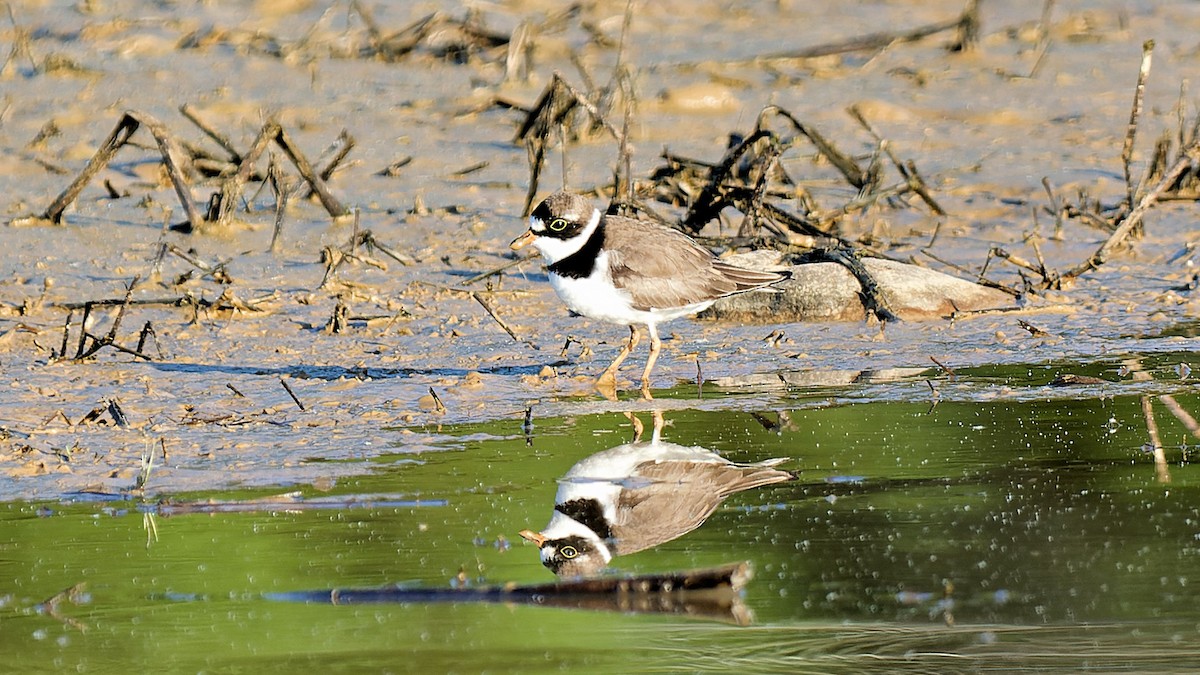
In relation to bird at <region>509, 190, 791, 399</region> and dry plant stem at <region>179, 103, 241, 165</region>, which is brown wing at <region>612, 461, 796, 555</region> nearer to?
bird at <region>509, 190, 791, 399</region>

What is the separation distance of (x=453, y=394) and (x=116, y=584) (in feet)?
9.05

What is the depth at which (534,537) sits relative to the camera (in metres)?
5.24

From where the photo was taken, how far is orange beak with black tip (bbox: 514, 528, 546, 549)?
5.20m

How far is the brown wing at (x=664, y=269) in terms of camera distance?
7.53 metres

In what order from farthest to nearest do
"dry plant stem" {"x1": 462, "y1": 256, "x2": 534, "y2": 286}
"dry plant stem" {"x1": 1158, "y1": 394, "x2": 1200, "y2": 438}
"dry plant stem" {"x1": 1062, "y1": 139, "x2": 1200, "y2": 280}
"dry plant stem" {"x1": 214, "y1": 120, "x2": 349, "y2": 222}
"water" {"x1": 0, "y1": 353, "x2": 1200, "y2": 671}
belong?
"dry plant stem" {"x1": 214, "y1": 120, "x2": 349, "y2": 222}
"dry plant stem" {"x1": 1062, "y1": 139, "x2": 1200, "y2": 280}
"dry plant stem" {"x1": 462, "y1": 256, "x2": 534, "y2": 286}
"dry plant stem" {"x1": 1158, "y1": 394, "x2": 1200, "y2": 438}
"water" {"x1": 0, "y1": 353, "x2": 1200, "y2": 671}

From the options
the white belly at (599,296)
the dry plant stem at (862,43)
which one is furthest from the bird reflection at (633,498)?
the dry plant stem at (862,43)

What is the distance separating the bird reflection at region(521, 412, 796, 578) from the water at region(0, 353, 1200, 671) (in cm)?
7

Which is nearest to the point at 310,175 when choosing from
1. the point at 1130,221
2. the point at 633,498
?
the point at 1130,221

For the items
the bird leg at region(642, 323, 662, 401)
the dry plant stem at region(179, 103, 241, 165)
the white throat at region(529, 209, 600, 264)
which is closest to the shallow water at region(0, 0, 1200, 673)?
the bird leg at region(642, 323, 662, 401)

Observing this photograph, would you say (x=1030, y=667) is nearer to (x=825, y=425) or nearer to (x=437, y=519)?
(x=437, y=519)

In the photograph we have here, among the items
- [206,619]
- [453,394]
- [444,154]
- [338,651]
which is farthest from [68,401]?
[444,154]

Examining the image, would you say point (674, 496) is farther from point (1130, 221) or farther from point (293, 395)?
point (1130, 221)

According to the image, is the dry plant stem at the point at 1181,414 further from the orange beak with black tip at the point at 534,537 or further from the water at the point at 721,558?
the orange beak with black tip at the point at 534,537

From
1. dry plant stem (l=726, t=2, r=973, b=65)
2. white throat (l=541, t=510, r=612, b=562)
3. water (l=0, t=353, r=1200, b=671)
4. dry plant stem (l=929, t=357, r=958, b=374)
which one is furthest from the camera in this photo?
dry plant stem (l=726, t=2, r=973, b=65)
